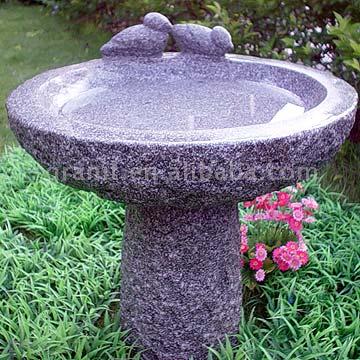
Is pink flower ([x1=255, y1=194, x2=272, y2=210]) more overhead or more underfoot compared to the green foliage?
more overhead

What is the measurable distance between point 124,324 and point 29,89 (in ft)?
2.81

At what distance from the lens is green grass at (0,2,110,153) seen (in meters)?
6.07

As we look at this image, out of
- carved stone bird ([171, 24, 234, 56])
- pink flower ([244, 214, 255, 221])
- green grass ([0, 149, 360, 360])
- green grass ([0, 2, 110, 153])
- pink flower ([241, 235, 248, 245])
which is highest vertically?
carved stone bird ([171, 24, 234, 56])

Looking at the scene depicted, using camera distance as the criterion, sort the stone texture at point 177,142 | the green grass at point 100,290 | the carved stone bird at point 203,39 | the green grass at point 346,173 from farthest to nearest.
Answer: the green grass at point 346,173 → the carved stone bird at point 203,39 → the green grass at point 100,290 → the stone texture at point 177,142

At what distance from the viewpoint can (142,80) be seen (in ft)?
7.22

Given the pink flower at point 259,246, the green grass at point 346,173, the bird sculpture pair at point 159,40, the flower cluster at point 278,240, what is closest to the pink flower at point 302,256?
the flower cluster at point 278,240

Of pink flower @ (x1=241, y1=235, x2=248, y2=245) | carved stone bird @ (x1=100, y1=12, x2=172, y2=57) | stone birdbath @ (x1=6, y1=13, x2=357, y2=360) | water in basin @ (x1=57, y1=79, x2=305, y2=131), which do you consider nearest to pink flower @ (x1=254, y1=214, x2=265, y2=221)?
pink flower @ (x1=241, y1=235, x2=248, y2=245)

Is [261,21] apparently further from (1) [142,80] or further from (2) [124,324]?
(2) [124,324]

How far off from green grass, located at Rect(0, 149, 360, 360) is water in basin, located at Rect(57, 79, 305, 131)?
737 mm

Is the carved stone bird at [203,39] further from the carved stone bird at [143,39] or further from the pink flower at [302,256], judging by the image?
the pink flower at [302,256]

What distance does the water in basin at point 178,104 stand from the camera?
70.5 inches

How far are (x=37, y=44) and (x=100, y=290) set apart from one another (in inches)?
208

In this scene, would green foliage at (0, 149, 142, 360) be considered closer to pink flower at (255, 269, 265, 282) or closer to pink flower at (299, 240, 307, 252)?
pink flower at (255, 269, 265, 282)

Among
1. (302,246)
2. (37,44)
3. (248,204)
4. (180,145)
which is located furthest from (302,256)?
(37,44)
